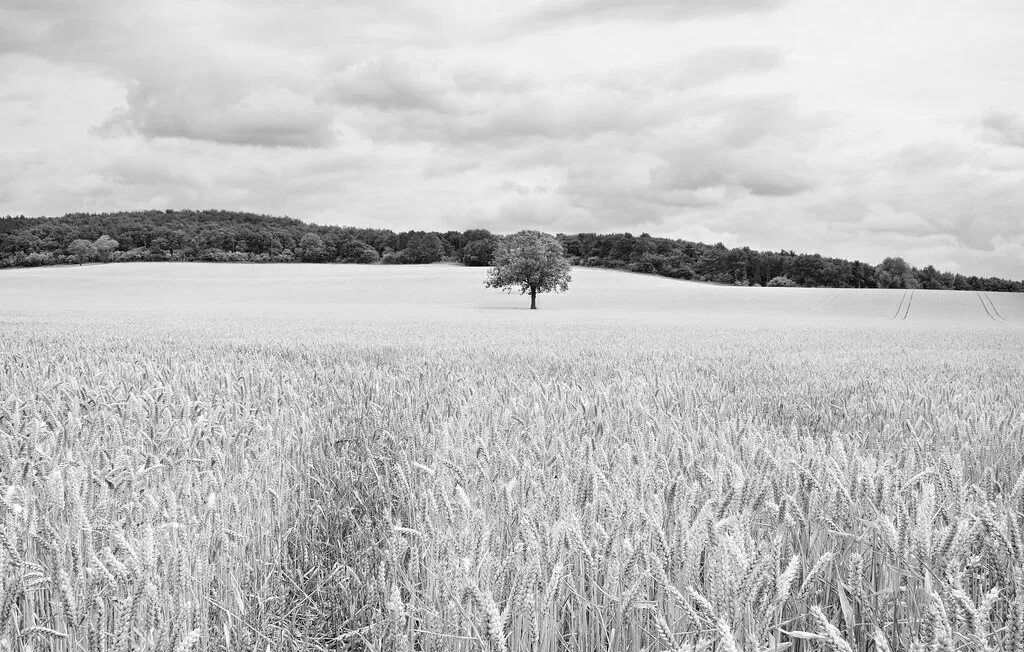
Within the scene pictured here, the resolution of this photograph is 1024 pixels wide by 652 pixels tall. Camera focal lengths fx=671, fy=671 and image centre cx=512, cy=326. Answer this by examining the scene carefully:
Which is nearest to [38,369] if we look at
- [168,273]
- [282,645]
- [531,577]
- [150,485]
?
[150,485]

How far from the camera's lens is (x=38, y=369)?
7.15m

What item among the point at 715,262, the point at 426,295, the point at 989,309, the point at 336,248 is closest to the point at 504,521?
the point at 426,295

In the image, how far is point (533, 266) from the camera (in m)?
72.8

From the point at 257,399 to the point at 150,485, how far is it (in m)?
2.40

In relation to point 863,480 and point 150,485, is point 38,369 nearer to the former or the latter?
point 150,485

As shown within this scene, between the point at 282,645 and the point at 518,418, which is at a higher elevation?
the point at 518,418

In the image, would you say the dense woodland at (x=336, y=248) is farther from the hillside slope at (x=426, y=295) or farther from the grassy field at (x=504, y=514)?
the grassy field at (x=504, y=514)

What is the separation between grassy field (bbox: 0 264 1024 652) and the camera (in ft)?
5.38

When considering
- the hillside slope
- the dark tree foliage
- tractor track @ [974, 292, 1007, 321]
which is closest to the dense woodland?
the dark tree foliage

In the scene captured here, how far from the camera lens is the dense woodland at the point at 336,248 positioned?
12575 centimetres

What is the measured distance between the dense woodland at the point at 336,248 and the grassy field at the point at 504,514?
401ft

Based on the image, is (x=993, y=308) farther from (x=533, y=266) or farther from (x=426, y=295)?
(x=426, y=295)

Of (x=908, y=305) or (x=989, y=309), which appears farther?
(x=908, y=305)

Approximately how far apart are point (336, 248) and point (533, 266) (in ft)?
231
